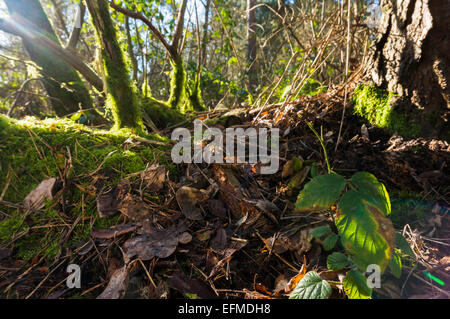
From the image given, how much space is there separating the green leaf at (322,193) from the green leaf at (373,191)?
2.2 inches

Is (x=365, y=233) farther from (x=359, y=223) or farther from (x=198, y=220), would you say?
(x=198, y=220)

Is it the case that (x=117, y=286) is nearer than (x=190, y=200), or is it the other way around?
(x=117, y=286)

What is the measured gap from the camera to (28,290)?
1004 millimetres

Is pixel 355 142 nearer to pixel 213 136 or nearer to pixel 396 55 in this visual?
pixel 396 55

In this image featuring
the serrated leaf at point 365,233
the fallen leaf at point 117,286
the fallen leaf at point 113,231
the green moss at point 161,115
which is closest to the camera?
the serrated leaf at point 365,233

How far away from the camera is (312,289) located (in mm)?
811

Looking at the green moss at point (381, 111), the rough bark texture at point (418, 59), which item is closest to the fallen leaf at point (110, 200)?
the green moss at point (381, 111)

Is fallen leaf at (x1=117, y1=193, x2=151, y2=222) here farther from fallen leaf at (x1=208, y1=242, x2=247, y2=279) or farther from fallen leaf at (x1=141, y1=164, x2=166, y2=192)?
fallen leaf at (x1=208, y1=242, x2=247, y2=279)

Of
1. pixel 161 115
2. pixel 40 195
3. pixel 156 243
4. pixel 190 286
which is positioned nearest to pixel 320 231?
pixel 190 286

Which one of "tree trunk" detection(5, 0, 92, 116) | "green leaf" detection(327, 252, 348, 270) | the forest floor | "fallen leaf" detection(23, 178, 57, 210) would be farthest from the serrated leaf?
"tree trunk" detection(5, 0, 92, 116)

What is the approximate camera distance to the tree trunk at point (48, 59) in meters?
3.01

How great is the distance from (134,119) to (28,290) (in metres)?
1.44

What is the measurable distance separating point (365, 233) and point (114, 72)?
2.12 m

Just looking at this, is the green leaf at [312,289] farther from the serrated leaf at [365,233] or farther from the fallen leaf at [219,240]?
the fallen leaf at [219,240]
